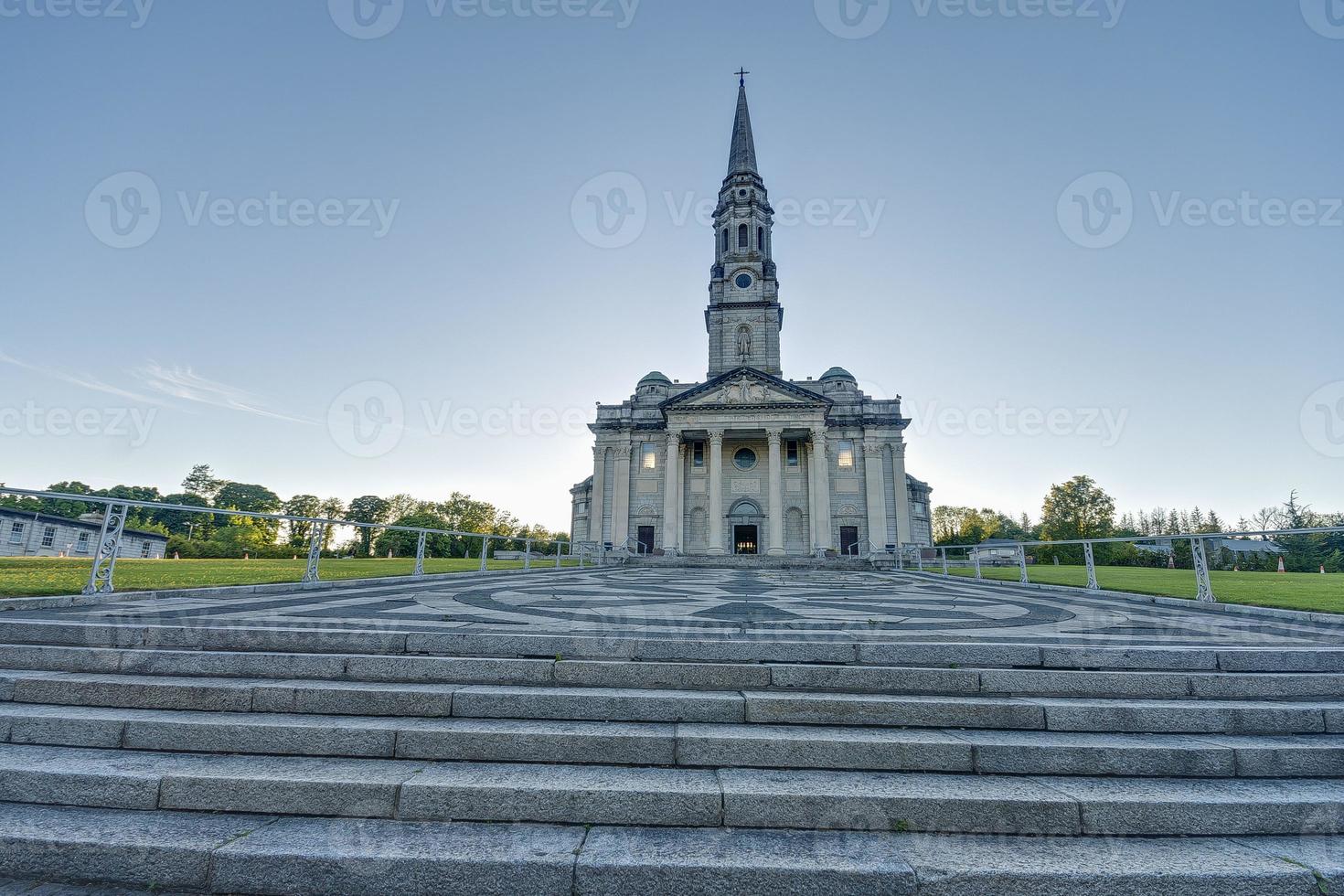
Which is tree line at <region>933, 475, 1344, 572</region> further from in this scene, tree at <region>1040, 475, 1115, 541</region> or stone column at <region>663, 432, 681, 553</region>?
stone column at <region>663, 432, 681, 553</region>

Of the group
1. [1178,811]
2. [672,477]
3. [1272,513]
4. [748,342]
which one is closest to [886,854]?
[1178,811]

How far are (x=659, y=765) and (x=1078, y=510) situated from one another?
72.9 m

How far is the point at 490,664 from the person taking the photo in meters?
3.95

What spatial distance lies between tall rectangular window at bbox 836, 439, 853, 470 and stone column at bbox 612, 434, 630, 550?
1495cm

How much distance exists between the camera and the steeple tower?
145 feet

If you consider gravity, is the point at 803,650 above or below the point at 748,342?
below

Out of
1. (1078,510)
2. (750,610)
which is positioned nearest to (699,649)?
(750,610)

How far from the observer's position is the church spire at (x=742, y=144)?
4706cm

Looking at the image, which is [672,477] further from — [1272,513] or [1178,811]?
[1272,513]

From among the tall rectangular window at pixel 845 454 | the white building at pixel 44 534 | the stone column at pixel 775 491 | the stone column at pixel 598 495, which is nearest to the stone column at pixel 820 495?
the stone column at pixel 775 491

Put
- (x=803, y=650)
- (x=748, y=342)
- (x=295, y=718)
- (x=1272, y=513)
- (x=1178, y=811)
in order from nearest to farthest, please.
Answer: (x=1178, y=811)
(x=295, y=718)
(x=803, y=650)
(x=748, y=342)
(x=1272, y=513)

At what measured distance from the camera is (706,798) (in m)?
2.79

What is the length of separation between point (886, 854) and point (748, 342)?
142 ft

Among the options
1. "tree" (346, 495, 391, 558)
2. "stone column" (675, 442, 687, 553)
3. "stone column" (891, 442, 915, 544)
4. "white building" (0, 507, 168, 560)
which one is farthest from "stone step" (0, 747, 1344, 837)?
"tree" (346, 495, 391, 558)
